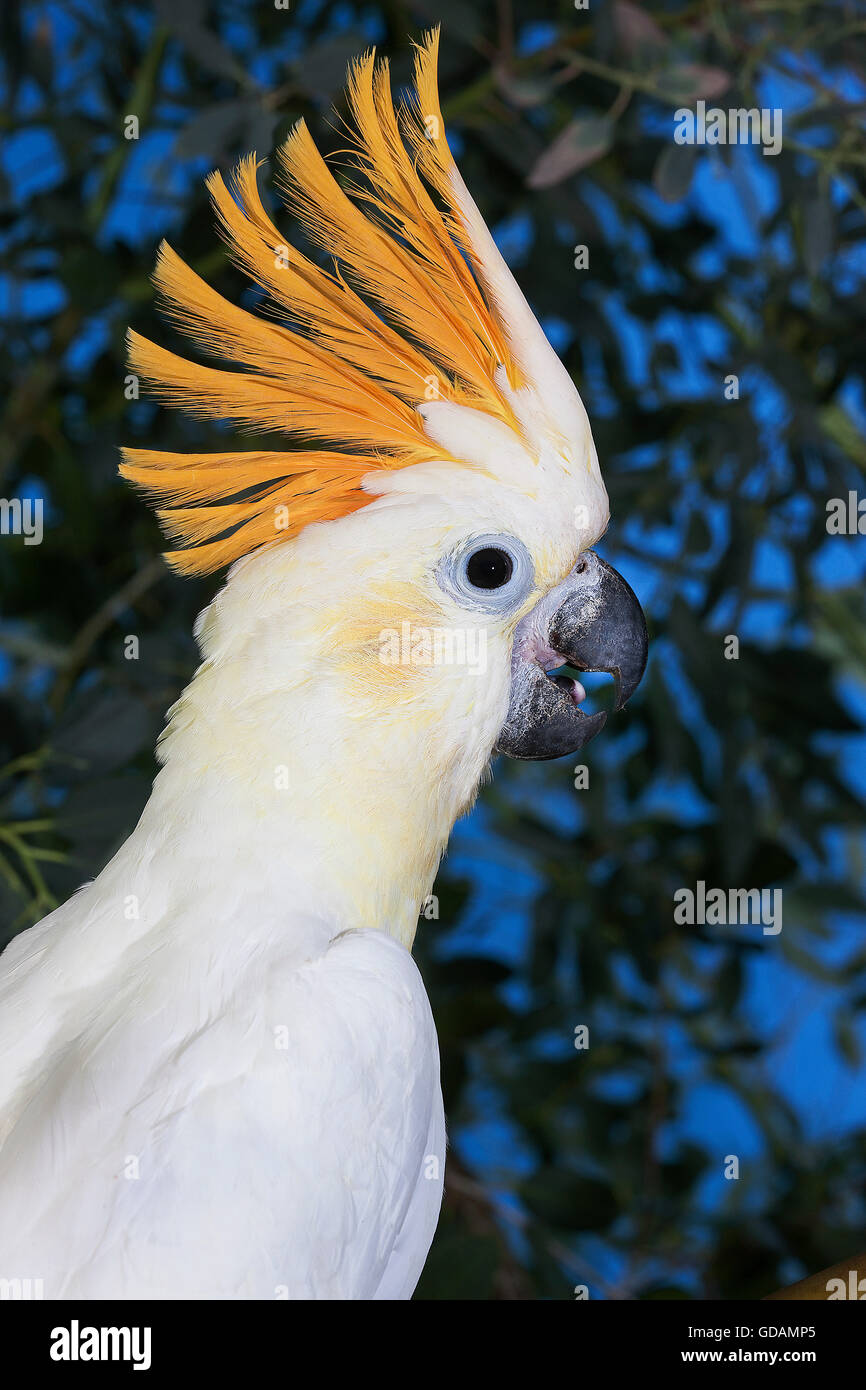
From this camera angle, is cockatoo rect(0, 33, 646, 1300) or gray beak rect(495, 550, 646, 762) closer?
cockatoo rect(0, 33, 646, 1300)

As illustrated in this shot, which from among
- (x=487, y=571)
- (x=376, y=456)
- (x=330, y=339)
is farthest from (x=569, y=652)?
(x=330, y=339)

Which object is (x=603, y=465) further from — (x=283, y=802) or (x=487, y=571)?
(x=283, y=802)

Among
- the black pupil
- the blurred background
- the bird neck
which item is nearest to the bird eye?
the black pupil


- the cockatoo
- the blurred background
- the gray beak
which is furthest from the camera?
the blurred background

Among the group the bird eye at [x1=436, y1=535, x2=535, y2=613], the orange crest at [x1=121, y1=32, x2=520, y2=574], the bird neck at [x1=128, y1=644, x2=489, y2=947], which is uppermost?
the orange crest at [x1=121, y1=32, x2=520, y2=574]

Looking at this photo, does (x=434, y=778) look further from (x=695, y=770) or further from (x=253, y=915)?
(x=695, y=770)

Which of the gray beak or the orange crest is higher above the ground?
the orange crest

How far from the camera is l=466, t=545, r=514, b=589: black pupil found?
1.12 metres

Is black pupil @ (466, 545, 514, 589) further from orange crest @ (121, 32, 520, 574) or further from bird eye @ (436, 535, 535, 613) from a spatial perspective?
orange crest @ (121, 32, 520, 574)

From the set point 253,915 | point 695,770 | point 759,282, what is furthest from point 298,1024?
point 759,282

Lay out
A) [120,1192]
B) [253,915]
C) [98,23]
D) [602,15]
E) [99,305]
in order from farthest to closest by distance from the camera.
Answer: [98,23] < [99,305] < [602,15] < [253,915] < [120,1192]

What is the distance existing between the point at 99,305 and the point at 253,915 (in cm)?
89

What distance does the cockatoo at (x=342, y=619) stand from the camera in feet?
3.44
